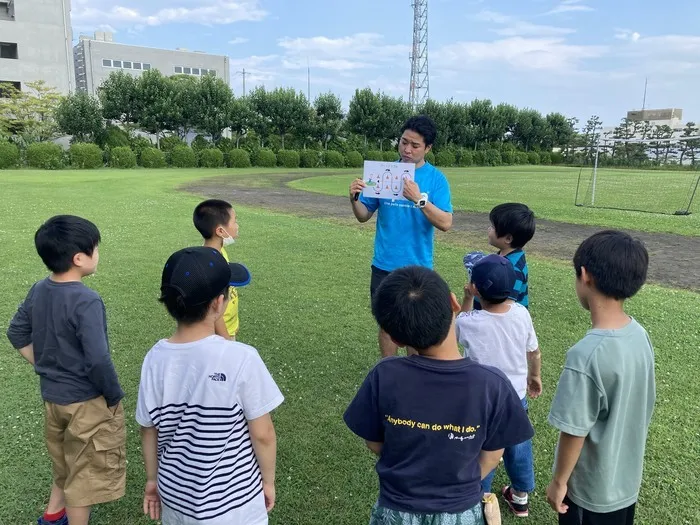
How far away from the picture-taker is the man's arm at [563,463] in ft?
6.12

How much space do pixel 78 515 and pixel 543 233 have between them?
11342 millimetres

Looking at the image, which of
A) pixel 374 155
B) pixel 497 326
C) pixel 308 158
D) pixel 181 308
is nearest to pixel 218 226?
pixel 181 308

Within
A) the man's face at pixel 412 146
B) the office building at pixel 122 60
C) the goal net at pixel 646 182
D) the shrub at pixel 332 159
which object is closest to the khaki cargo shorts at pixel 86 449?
the man's face at pixel 412 146

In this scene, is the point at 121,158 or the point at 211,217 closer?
the point at 211,217

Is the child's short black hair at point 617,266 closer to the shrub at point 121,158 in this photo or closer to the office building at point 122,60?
the shrub at point 121,158

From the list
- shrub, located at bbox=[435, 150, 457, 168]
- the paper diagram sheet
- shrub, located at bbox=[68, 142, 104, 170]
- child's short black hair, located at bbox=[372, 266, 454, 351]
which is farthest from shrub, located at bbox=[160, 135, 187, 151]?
→ child's short black hair, located at bbox=[372, 266, 454, 351]

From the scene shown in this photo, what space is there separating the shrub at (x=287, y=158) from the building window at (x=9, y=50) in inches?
1113

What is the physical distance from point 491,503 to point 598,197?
20.9 meters

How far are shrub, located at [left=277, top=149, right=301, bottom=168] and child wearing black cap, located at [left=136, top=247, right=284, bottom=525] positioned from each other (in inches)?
1618

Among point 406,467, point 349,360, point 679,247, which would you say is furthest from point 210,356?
point 679,247

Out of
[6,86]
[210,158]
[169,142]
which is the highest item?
[6,86]

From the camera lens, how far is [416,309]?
1611mm

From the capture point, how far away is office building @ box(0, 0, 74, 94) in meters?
46.6

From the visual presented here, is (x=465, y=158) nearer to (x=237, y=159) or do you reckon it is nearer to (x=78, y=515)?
(x=237, y=159)
